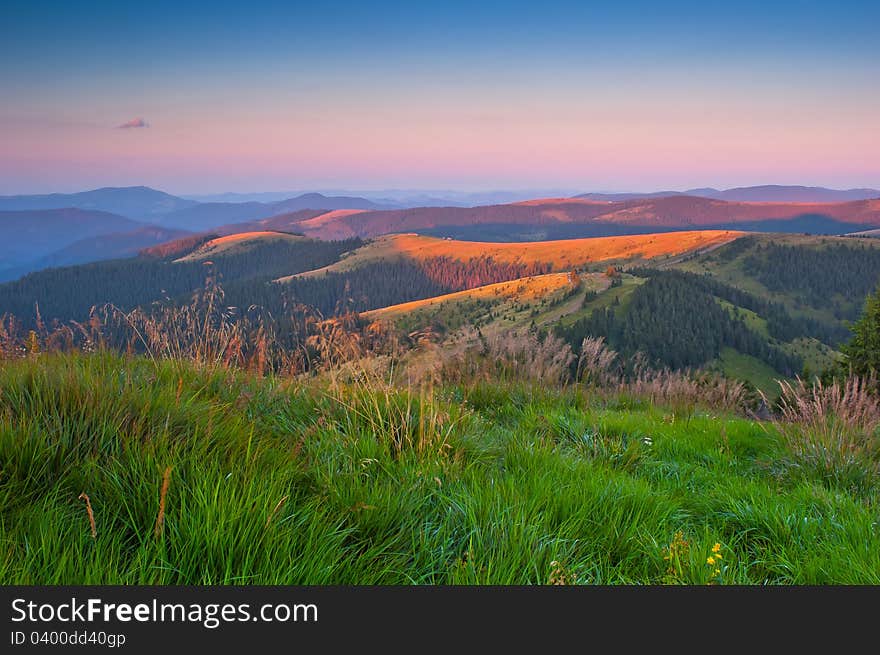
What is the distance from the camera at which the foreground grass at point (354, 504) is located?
5.75 feet

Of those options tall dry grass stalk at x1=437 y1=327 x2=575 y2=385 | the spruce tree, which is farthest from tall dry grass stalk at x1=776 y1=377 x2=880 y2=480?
the spruce tree

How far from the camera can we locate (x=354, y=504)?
7.30 ft

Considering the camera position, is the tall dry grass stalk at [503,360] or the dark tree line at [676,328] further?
the dark tree line at [676,328]

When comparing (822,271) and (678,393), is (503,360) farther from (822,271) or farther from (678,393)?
(822,271)

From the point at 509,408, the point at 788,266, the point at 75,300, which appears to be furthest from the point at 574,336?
the point at 75,300

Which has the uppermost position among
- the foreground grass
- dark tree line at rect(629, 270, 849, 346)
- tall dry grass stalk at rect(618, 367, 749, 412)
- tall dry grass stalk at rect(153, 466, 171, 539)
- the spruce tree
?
tall dry grass stalk at rect(153, 466, 171, 539)

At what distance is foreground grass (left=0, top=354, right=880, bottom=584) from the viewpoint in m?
1.75

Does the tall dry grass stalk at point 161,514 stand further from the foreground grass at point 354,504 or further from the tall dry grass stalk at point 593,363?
the tall dry grass stalk at point 593,363

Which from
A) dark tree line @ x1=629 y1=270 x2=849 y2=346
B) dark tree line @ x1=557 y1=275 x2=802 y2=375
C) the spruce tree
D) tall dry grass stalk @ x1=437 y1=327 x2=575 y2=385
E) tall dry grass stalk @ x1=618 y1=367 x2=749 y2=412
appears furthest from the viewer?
dark tree line @ x1=629 y1=270 x2=849 y2=346

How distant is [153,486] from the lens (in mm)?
1990

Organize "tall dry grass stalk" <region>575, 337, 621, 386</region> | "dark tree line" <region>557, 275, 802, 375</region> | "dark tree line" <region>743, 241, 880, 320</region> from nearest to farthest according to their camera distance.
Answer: "tall dry grass stalk" <region>575, 337, 621, 386</region> < "dark tree line" <region>557, 275, 802, 375</region> < "dark tree line" <region>743, 241, 880, 320</region>

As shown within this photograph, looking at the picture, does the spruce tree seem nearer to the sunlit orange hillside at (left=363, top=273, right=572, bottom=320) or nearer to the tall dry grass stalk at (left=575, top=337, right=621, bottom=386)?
the tall dry grass stalk at (left=575, top=337, right=621, bottom=386)

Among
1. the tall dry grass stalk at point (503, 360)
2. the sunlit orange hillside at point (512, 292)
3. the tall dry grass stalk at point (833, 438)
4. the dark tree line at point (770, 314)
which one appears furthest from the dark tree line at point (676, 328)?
the tall dry grass stalk at point (833, 438)

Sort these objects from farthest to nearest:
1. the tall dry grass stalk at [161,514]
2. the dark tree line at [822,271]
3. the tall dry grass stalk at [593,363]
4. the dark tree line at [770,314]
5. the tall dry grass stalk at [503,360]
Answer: the dark tree line at [822,271], the dark tree line at [770,314], the tall dry grass stalk at [593,363], the tall dry grass stalk at [503,360], the tall dry grass stalk at [161,514]
